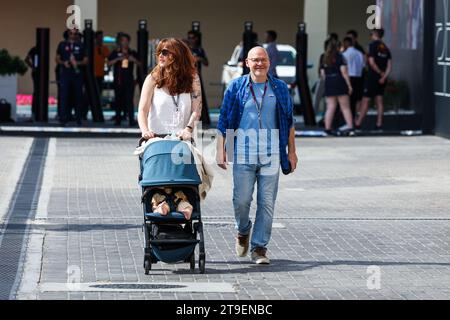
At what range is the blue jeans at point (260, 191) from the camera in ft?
36.6

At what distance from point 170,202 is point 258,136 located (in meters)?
0.93

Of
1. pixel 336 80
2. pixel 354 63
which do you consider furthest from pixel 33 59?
pixel 336 80

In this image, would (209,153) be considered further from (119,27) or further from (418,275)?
(119,27)

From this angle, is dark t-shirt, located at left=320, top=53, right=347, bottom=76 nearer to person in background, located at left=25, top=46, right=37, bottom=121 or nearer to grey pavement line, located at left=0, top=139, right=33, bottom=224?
grey pavement line, located at left=0, top=139, right=33, bottom=224

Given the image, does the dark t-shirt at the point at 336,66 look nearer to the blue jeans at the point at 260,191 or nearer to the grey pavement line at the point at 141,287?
the blue jeans at the point at 260,191

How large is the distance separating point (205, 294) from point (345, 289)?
3.36ft

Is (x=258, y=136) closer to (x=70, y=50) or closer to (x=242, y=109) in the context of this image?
(x=242, y=109)

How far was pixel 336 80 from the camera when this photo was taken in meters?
24.5

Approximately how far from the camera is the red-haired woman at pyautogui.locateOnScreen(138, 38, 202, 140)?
35.9 ft

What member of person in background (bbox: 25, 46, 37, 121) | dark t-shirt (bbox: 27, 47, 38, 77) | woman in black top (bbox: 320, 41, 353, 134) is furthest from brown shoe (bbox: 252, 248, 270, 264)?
dark t-shirt (bbox: 27, 47, 38, 77)

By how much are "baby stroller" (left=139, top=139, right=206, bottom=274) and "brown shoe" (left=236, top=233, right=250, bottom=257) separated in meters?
0.70

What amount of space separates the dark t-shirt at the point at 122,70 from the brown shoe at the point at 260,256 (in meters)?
15.9

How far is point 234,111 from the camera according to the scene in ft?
36.5

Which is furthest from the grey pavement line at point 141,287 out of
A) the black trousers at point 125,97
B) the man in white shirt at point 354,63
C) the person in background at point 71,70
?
the black trousers at point 125,97
